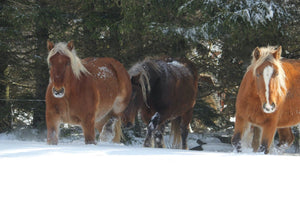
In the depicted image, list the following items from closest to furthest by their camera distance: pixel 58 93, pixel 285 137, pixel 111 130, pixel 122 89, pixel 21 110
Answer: pixel 58 93 < pixel 285 137 < pixel 122 89 < pixel 111 130 < pixel 21 110

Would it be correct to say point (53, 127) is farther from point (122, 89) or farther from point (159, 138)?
point (159, 138)

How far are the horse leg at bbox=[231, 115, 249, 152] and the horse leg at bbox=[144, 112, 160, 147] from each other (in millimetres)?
2006

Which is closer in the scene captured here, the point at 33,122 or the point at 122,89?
the point at 122,89

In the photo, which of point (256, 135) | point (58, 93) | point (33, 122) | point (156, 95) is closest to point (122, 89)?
point (156, 95)

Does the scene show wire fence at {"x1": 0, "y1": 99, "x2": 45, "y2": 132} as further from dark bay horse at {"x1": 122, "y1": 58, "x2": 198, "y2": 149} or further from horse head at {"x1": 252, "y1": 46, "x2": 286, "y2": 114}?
horse head at {"x1": 252, "y1": 46, "x2": 286, "y2": 114}

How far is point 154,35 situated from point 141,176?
6.27 meters

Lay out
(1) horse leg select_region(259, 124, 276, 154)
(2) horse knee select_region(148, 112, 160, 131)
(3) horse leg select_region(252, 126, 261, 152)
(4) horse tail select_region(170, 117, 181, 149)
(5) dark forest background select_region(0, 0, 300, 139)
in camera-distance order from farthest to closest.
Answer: (4) horse tail select_region(170, 117, 181, 149) < (5) dark forest background select_region(0, 0, 300, 139) < (2) horse knee select_region(148, 112, 160, 131) < (3) horse leg select_region(252, 126, 261, 152) < (1) horse leg select_region(259, 124, 276, 154)

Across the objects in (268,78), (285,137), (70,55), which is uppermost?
(70,55)

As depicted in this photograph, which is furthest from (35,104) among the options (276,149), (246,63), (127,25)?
(276,149)

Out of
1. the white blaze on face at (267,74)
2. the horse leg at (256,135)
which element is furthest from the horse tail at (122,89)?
the white blaze on face at (267,74)

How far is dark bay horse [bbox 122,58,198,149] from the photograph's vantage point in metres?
8.26

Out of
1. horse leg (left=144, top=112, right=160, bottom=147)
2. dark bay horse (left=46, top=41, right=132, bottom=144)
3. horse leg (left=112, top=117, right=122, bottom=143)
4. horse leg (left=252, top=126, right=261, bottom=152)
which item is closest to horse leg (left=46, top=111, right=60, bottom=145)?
dark bay horse (left=46, top=41, right=132, bottom=144)

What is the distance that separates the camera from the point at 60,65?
20.7 feet

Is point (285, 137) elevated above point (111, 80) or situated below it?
below
